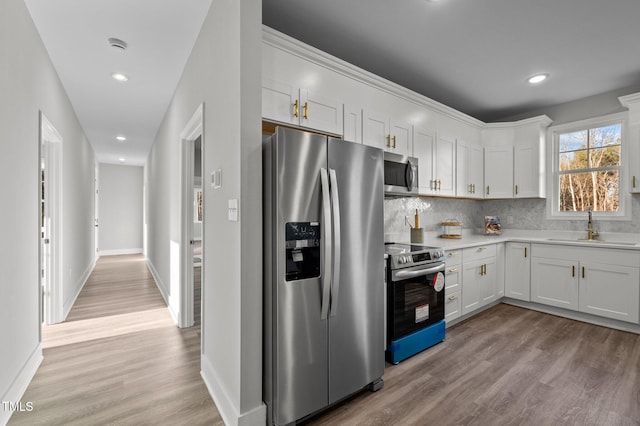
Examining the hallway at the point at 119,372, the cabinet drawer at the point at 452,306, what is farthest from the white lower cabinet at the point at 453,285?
the hallway at the point at 119,372

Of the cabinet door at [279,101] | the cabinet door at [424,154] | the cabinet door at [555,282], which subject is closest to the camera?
the cabinet door at [279,101]

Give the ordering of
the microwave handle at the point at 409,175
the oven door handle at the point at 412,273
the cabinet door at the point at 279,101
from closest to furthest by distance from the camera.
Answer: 1. the cabinet door at the point at 279,101
2. the oven door handle at the point at 412,273
3. the microwave handle at the point at 409,175

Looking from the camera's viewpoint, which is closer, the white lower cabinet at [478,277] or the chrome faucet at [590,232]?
the white lower cabinet at [478,277]

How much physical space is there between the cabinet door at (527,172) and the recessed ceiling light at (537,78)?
3.08 feet

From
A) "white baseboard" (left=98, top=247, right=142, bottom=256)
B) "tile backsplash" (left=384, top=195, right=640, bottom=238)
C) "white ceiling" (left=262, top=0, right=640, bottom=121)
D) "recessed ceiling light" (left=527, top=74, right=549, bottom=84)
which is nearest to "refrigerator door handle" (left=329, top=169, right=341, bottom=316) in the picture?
"white ceiling" (left=262, top=0, right=640, bottom=121)

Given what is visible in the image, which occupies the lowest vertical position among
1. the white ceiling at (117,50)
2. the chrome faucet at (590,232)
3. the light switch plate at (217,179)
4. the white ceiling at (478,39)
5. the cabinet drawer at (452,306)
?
the cabinet drawer at (452,306)

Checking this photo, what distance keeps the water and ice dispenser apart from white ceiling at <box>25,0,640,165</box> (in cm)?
162

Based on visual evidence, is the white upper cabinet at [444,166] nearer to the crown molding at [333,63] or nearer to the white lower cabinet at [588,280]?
the crown molding at [333,63]

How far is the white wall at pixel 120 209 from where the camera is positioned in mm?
8570

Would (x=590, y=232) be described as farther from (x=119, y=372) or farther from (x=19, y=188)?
(x=19, y=188)

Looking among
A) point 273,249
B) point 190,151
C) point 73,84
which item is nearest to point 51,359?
point 190,151

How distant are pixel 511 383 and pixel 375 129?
2.28 m

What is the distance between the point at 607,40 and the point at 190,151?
13.0 ft

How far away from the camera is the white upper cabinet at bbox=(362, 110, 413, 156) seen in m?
2.74
